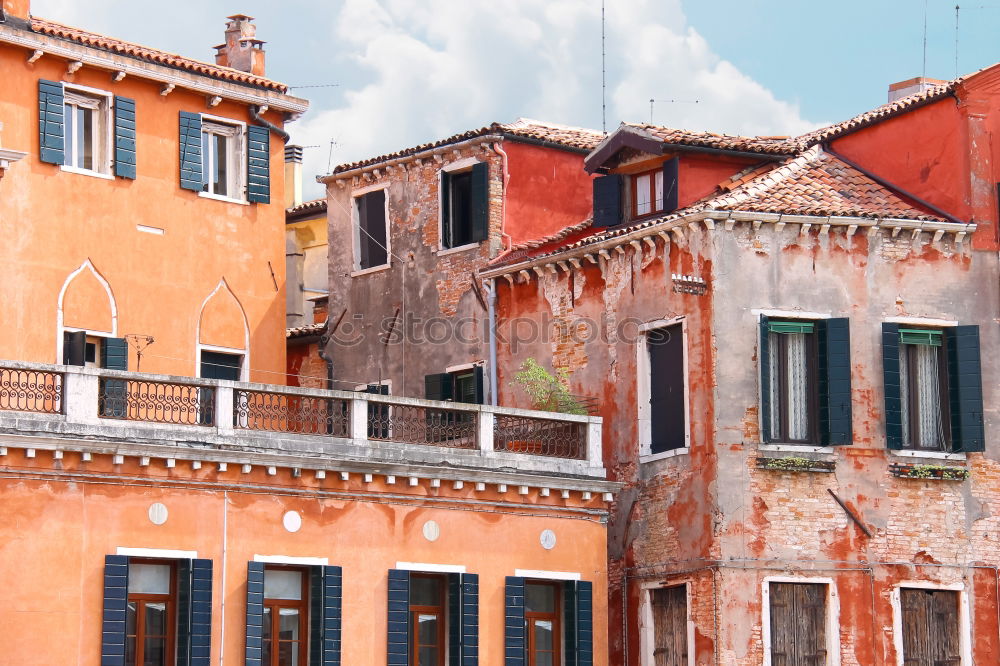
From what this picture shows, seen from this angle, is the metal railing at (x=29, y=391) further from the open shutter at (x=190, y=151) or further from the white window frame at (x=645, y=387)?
the white window frame at (x=645, y=387)

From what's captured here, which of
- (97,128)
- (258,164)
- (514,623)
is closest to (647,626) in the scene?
(514,623)

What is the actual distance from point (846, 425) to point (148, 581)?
33.9ft

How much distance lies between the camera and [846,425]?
96.7 feet

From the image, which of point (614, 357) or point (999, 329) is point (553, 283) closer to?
point (614, 357)

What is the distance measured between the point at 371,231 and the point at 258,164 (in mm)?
4080

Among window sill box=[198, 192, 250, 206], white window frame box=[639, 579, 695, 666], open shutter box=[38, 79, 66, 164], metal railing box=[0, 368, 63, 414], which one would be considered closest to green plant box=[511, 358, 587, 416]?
white window frame box=[639, 579, 695, 666]

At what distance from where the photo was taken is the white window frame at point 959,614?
29.2 metres

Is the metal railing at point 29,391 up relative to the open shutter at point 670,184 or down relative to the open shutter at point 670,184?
down

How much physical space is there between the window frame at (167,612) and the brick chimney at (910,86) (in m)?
16.5

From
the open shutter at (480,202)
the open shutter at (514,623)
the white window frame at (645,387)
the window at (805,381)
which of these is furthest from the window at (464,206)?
the open shutter at (514,623)

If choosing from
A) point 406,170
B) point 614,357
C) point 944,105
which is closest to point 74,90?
point 406,170

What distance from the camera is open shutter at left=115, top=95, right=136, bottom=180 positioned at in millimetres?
31359

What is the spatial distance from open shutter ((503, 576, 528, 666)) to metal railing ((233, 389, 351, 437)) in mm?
3325

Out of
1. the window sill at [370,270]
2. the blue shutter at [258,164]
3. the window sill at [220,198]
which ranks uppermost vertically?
the blue shutter at [258,164]
